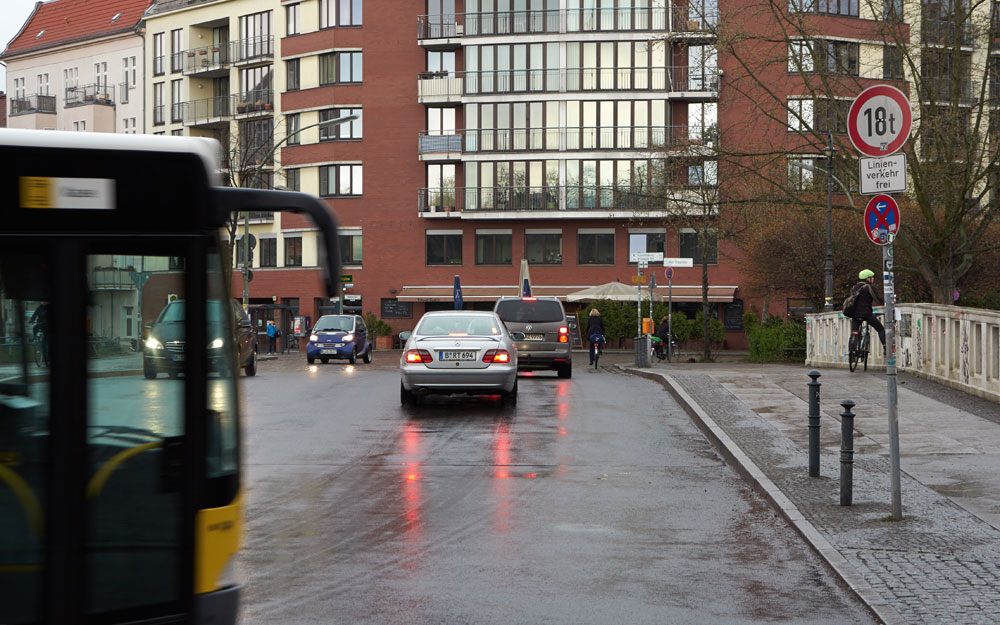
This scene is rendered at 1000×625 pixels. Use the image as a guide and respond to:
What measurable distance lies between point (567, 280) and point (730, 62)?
13.2 m

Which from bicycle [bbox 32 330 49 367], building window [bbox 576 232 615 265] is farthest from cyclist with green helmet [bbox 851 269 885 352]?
building window [bbox 576 232 615 265]

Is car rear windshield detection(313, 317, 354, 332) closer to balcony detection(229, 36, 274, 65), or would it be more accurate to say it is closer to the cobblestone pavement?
the cobblestone pavement

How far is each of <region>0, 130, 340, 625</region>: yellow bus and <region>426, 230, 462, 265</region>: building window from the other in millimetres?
61285

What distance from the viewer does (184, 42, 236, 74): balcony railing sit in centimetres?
7319

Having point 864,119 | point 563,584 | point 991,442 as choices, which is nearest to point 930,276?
point 991,442

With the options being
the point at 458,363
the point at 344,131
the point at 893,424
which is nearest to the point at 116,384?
the point at 893,424

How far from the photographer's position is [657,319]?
193ft

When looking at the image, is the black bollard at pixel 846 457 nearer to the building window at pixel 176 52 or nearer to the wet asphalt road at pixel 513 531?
the wet asphalt road at pixel 513 531

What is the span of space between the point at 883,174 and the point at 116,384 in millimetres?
6888

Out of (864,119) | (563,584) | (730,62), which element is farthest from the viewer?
(730,62)

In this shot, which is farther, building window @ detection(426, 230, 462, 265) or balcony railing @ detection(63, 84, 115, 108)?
balcony railing @ detection(63, 84, 115, 108)

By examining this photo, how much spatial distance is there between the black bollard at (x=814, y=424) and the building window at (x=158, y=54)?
230 ft

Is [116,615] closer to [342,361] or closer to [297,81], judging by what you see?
[342,361]

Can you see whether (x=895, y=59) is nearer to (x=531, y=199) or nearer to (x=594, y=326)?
(x=594, y=326)
